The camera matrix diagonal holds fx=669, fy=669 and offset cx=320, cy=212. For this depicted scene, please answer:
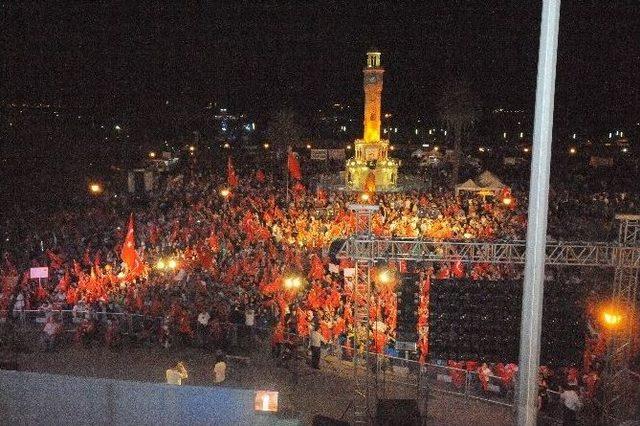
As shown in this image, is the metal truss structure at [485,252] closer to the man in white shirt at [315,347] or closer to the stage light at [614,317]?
the stage light at [614,317]

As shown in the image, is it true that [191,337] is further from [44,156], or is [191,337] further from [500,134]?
[500,134]

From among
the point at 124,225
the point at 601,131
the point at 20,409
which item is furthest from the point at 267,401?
the point at 601,131

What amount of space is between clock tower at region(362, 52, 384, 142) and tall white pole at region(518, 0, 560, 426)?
44348 mm

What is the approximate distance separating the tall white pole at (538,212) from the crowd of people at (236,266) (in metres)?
7.71

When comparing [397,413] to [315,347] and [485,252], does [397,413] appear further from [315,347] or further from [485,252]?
[485,252]

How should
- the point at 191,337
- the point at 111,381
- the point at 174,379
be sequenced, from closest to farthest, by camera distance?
the point at 111,381, the point at 174,379, the point at 191,337

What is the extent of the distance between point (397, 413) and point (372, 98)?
40.1 metres

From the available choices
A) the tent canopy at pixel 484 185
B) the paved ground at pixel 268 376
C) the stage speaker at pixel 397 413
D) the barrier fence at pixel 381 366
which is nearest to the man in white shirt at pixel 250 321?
the barrier fence at pixel 381 366

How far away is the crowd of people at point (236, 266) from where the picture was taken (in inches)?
568

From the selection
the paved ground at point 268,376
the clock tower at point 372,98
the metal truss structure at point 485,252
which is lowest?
the paved ground at point 268,376

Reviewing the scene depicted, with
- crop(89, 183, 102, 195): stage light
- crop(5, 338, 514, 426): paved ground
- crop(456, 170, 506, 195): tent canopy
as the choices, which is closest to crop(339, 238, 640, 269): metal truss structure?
crop(5, 338, 514, 426): paved ground

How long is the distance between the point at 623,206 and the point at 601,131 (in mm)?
85387

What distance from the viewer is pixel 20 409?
277 inches

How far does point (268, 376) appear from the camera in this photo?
43.0 feet
